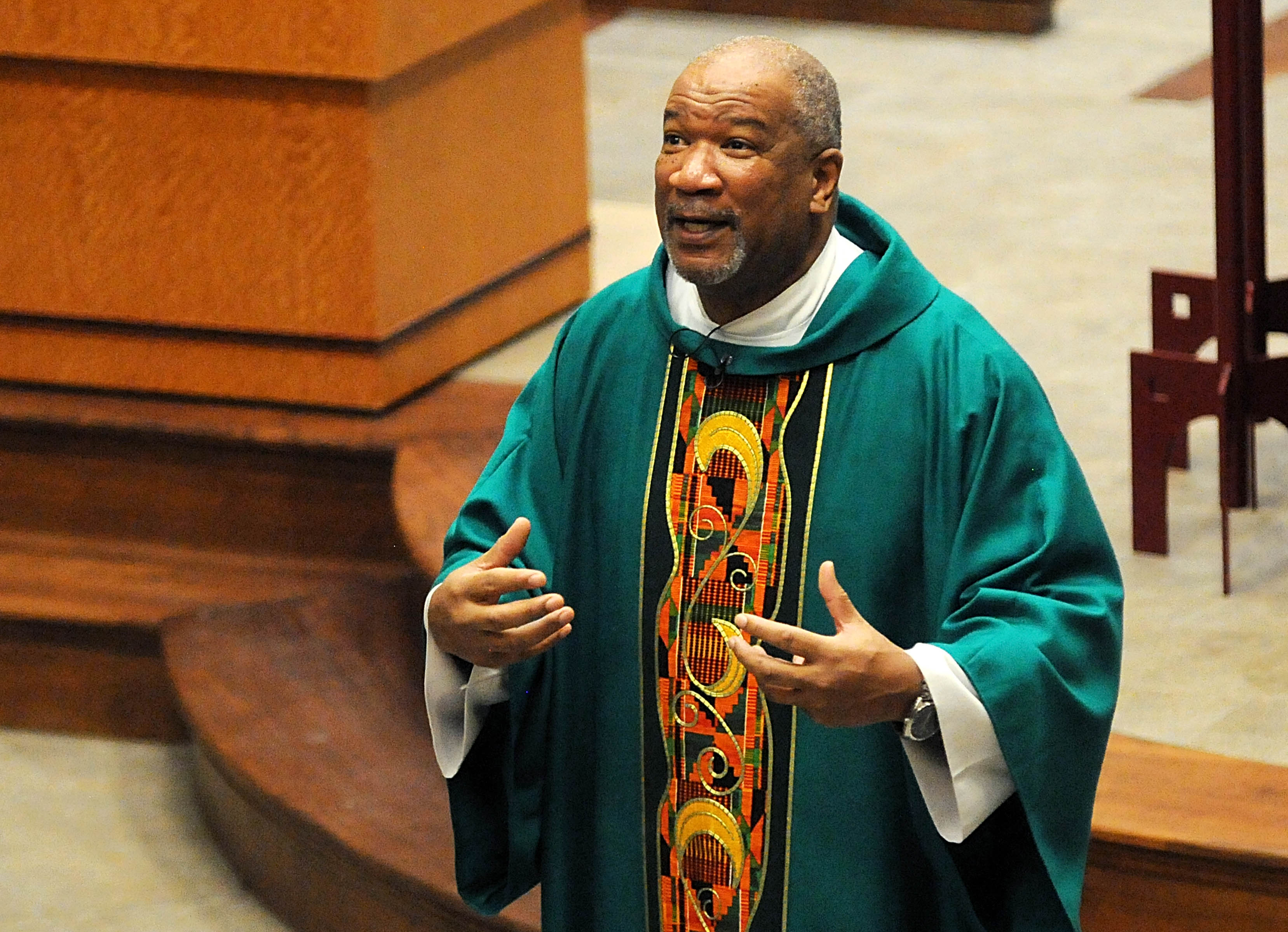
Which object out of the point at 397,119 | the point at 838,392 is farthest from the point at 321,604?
the point at 838,392

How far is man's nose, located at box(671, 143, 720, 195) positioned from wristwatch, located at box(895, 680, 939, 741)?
1.69 feet

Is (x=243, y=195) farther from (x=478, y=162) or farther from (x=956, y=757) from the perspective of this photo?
(x=956, y=757)

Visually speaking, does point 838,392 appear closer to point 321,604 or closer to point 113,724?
point 321,604

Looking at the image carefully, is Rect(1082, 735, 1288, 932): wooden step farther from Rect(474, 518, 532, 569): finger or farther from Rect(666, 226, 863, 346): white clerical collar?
Rect(474, 518, 532, 569): finger

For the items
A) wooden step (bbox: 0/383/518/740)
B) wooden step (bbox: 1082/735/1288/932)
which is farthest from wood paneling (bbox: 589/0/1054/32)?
wooden step (bbox: 1082/735/1288/932)

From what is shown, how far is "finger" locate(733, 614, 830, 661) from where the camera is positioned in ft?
6.69

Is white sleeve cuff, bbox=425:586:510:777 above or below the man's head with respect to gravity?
below

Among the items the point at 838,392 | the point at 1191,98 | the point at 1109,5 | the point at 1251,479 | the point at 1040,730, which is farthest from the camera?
the point at 1109,5

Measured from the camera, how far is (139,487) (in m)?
4.77

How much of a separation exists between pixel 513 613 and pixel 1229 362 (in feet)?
7.40

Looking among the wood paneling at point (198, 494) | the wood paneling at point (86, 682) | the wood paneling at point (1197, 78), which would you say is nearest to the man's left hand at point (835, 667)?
the wood paneling at point (198, 494)

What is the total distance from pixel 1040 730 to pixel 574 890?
0.63 m

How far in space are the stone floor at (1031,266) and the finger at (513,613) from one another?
154cm

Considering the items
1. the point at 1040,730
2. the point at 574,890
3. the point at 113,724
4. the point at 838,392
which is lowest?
the point at 113,724
